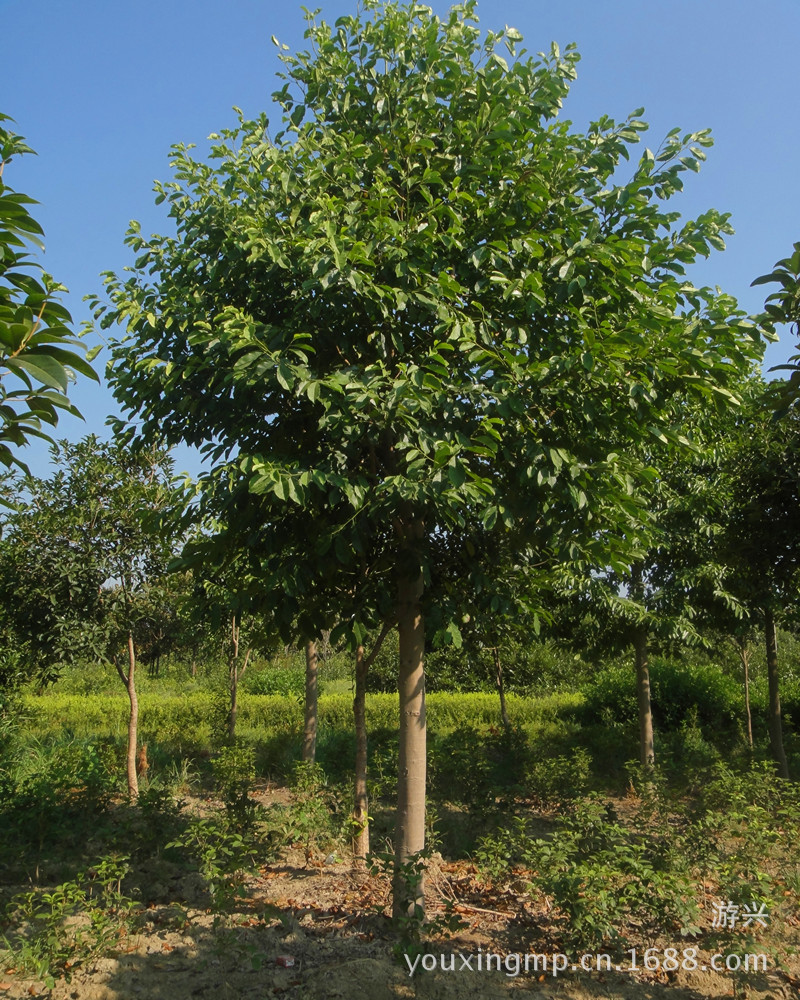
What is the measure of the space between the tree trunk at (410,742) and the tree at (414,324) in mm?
20

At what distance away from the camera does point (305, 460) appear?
4344 millimetres

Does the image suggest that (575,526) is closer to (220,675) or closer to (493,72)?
(493,72)

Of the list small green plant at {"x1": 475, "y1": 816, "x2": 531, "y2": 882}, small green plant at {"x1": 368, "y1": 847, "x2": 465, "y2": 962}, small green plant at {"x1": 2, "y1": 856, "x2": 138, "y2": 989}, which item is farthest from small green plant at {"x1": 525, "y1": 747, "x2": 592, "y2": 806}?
small green plant at {"x1": 2, "y1": 856, "x2": 138, "y2": 989}

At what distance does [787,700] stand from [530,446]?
13.8 metres

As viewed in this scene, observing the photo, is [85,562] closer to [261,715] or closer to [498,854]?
[498,854]

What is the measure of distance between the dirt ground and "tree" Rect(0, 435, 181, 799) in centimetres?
445

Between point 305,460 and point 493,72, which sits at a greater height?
point 493,72

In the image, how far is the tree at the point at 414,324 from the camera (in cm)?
405

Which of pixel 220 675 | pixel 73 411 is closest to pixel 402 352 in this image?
pixel 73 411

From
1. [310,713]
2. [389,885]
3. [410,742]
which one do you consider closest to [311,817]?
[389,885]

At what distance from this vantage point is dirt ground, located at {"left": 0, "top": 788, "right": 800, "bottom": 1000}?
420 centimetres

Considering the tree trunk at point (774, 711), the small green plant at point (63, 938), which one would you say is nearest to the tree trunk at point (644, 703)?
the tree trunk at point (774, 711)

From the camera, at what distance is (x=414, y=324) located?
477cm

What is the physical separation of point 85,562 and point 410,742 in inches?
240
